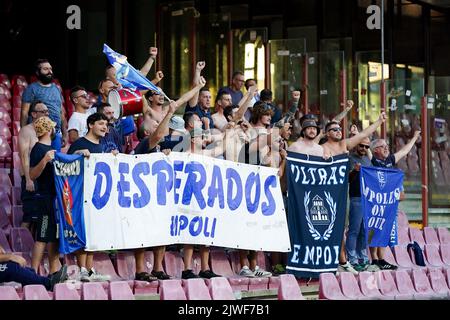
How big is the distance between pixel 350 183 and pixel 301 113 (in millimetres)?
5321

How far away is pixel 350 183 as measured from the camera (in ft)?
53.0

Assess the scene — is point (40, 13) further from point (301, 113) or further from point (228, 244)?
point (228, 244)

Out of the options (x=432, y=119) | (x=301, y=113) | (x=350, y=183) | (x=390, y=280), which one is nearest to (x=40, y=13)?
(x=301, y=113)

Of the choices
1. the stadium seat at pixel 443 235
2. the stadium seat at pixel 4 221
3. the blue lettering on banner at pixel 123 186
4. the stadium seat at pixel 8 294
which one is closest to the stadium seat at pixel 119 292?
the stadium seat at pixel 8 294

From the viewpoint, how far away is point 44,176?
43.0 ft

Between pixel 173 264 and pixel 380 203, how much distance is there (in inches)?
145

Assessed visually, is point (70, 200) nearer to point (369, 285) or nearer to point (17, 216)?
point (17, 216)

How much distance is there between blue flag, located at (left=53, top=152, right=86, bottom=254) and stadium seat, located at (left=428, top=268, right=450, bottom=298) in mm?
5375

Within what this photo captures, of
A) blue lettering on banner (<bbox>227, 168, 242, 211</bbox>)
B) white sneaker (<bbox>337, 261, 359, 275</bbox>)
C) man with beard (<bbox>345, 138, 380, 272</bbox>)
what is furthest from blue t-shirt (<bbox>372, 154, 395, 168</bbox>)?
blue lettering on banner (<bbox>227, 168, 242, 211</bbox>)

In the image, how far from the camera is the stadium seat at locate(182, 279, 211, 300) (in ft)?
38.8

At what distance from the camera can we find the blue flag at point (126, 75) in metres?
14.7

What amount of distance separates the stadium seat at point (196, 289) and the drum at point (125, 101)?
3.44m

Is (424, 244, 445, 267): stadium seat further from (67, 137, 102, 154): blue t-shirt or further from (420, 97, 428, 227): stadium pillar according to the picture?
(67, 137, 102, 154): blue t-shirt

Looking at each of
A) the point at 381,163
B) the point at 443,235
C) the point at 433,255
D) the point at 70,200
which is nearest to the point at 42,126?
the point at 70,200
